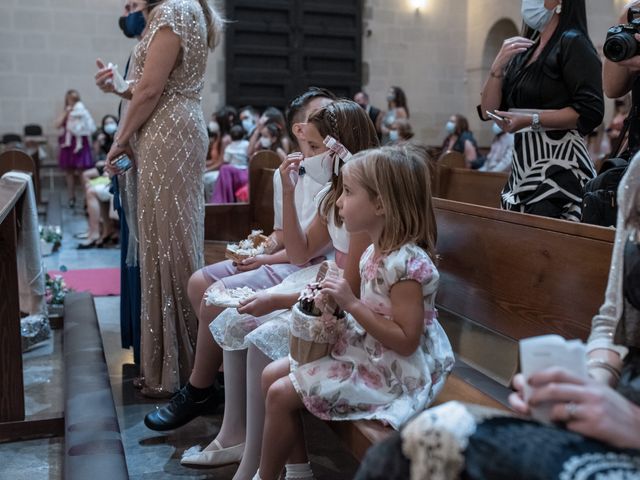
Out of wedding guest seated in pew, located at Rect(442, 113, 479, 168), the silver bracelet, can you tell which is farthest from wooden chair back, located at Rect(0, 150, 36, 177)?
wedding guest seated in pew, located at Rect(442, 113, 479, 168)

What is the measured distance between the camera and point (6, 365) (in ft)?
8.96

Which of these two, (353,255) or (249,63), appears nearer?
(353,255)

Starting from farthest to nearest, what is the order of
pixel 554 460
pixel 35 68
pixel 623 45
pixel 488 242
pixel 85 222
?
pixel 35 68 < pixel 85 222 < pixel 488 242 < pixel 623 45 < pixel 554 460

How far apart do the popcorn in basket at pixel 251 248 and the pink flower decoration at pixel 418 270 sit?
3.66ft

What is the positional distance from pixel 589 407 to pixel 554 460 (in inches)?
4.1

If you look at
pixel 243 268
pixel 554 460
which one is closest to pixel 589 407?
pixel 554 460

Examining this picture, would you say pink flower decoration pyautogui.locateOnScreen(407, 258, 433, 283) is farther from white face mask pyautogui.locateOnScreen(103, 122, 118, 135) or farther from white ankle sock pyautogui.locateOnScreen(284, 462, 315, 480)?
white face mask pyautogui.locateOnScreen(103, 122, 118, 135)

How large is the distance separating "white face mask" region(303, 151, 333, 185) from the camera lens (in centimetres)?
90

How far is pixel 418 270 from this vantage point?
1742mm

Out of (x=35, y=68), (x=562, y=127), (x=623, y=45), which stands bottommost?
(x=562, y=127)

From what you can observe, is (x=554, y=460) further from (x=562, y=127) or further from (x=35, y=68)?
(x=35, y=68)

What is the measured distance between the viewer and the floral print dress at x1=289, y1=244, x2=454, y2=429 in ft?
5.76

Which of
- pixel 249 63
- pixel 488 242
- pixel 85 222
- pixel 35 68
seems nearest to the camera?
pixel 488 242

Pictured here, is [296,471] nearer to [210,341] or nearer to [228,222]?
[210,341]
